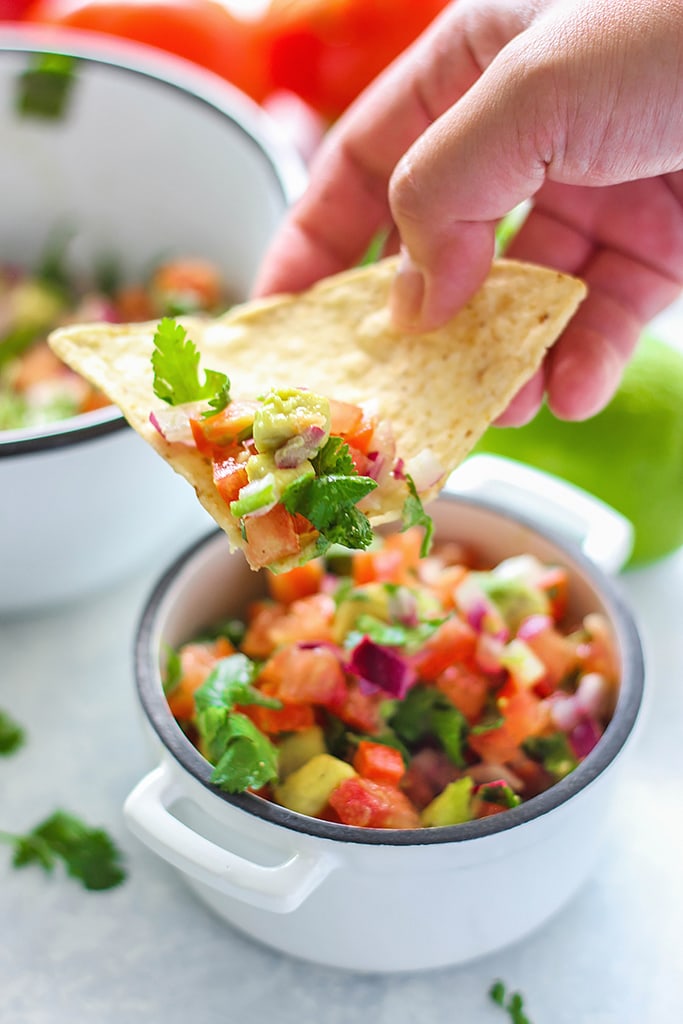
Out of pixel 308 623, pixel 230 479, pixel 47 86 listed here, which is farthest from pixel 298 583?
pixel 47 86

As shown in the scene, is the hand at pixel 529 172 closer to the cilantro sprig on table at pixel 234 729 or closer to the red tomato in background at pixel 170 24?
the cilantro sprig on table at pixel 234 729

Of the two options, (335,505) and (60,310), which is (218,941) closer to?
(335,505)

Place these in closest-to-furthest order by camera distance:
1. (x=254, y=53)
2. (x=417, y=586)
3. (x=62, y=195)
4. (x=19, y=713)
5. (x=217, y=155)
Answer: (x=417, y=586), (x=19, y=713), (x=217, y=155), (x=62, y=195), (x=254, y=53)

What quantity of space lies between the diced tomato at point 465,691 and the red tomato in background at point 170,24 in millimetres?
1472

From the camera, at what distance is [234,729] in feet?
3.39

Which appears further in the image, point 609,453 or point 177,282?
point 177,282

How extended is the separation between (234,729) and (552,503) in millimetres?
527

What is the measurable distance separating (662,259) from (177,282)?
2.67 feet

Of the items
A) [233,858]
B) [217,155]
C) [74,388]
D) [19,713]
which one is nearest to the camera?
[233,858]

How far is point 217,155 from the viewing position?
173 cm

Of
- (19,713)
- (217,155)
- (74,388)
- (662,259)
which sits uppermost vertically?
(662,259)

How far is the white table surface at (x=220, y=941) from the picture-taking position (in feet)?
3.57

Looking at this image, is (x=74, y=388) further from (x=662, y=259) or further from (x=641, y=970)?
(x=641, y=970)

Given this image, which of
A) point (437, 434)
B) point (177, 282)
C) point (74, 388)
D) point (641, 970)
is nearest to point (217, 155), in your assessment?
point (177, 282)
